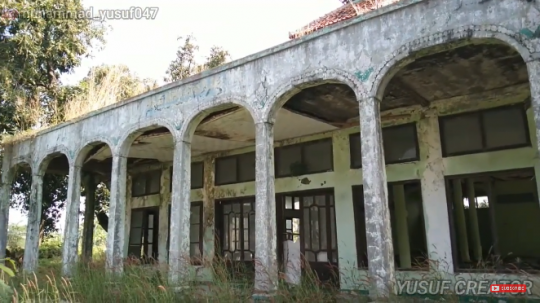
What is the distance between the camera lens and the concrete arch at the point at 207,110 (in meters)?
6.95

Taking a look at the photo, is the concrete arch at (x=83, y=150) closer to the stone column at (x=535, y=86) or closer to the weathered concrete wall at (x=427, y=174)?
the weathered concrete wall at (x=427, y=174)

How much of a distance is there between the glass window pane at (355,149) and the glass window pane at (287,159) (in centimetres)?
127

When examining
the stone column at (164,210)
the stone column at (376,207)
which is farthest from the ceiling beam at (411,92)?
the stone column at (164,210)

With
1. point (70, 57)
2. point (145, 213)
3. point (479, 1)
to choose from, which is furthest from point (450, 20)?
point (70, 57)

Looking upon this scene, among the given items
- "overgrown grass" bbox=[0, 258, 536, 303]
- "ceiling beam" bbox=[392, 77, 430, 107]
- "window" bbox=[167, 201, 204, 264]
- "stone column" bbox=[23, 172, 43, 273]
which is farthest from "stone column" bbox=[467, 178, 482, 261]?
"stone column" bbox=[23, 172, 43, 273]

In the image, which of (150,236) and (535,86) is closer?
(535,86)

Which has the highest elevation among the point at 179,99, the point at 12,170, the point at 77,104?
the point at 77,104

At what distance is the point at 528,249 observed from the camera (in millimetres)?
10766

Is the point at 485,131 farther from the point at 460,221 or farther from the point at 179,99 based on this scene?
the point at 179,99

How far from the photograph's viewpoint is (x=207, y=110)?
7.55m

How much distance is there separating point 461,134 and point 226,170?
223 inches

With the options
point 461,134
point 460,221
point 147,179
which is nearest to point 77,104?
point 147,179

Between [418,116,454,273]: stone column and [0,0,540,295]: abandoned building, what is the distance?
1.0 inches

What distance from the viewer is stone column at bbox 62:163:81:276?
30.8ft
